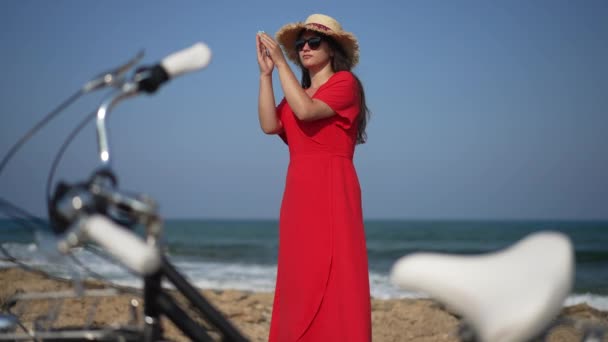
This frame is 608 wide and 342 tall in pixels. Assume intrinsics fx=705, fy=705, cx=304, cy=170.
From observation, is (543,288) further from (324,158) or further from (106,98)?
(324,158)

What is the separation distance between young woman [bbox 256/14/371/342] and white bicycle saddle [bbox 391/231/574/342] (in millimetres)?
1340

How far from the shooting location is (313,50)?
311 centimetres

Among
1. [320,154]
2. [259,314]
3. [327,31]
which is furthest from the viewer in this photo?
[259,314]

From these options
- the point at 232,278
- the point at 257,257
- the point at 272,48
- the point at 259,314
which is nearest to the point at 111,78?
the point at 272,48

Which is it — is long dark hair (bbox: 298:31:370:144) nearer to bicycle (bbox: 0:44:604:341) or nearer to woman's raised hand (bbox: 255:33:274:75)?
woman's raised hand (bbox: 255:33:274:75)

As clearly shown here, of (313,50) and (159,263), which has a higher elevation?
(313,50)

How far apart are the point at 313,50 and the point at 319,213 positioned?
736mm

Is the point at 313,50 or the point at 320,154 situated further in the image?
the point at 313,50

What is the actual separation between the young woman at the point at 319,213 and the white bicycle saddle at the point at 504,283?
1340 mm

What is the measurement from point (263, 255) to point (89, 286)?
1282cm

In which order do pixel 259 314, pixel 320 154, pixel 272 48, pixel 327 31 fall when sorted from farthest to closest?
pixel 259 314
pixel 327 31
pixel 320 154
pixel 272 48

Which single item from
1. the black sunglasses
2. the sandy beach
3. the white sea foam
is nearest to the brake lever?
the black sunglasses

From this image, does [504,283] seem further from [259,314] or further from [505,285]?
[259,314]

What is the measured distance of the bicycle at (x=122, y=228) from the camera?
1.44 meters
